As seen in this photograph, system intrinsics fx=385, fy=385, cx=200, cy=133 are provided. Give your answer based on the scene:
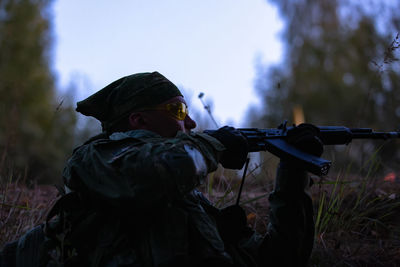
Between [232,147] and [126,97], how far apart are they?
0.61m

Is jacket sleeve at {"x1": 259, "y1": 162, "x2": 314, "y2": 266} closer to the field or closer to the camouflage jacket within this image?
the camouflage jacket

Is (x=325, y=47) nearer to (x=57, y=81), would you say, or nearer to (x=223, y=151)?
(x=57, y=81)

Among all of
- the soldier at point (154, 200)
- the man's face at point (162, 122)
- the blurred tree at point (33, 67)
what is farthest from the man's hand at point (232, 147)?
the blurred tree at point (33, 67)

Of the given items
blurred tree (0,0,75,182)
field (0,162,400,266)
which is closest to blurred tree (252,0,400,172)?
blurred tree (0,0,75,182)

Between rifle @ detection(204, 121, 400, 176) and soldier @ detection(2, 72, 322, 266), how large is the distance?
0.05 m

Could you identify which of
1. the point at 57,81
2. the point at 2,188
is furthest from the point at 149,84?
the point at 57,81

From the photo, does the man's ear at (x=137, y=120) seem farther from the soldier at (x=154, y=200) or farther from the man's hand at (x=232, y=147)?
the man's hand at (x=232, y=147)

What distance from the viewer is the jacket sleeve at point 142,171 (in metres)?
1.51

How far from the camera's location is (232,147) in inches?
72.1

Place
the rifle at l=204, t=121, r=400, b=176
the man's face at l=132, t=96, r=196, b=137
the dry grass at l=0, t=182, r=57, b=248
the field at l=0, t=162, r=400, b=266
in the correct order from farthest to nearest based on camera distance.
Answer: the field at l=0, t=162, r=400, b=266 → the dry grass at l=0, t=182, r=57, b=248 → the man's face at l=132, t=96, r=196, b=137 → the rifle at l=204, t=121, r=400, b=176

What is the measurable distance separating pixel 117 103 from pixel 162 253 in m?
0.83

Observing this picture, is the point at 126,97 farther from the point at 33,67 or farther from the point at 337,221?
the point at 33,67

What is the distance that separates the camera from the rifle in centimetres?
179

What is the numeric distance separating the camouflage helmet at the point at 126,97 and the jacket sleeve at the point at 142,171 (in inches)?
14.5
